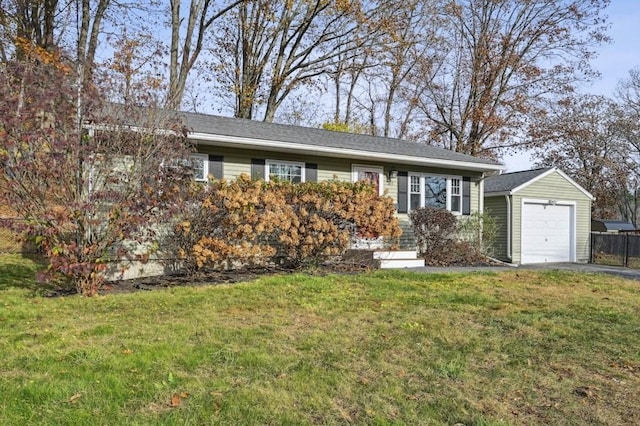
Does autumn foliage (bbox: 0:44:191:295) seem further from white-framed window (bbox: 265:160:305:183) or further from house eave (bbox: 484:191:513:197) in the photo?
house eave (bbox: 484:191:513:197)

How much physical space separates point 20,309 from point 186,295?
215 cm

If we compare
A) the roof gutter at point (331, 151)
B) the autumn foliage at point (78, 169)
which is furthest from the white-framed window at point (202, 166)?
the autumn foliage at point (78, 169)

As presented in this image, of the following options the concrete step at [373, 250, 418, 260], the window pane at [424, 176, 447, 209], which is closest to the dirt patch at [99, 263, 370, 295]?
the concrete step at [373, 250, 418, 260]

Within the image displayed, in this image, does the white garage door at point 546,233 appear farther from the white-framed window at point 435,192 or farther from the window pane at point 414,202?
the window pane at point 414,202

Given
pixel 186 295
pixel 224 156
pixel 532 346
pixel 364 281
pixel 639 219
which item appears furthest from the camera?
pixel 639 219

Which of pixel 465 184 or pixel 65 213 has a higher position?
pixel 465 184

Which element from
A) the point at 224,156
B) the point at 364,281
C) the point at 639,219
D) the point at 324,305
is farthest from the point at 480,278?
the point at 639,219

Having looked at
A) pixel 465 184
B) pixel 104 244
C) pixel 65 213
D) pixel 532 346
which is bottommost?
pixel 532 346

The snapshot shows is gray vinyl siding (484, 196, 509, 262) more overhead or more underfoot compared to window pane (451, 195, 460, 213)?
more underfoot

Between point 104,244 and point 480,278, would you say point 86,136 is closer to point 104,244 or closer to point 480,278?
point 104,244

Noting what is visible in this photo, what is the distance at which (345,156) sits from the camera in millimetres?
13023

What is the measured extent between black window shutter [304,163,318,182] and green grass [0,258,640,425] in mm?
5761

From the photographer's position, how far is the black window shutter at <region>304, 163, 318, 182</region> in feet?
42.0

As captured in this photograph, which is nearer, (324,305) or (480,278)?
(324,305)
